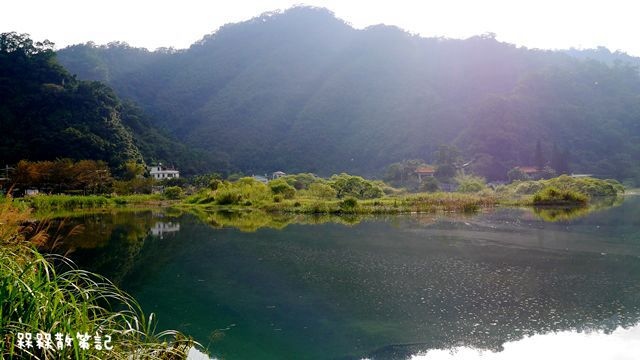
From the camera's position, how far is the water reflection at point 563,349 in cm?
685

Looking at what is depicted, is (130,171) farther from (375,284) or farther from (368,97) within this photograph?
(368,97)

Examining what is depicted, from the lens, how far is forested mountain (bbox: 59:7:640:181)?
64125 millimetres

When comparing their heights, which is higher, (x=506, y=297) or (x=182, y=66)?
(x=182, y=66)

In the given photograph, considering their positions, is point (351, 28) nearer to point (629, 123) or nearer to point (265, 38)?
point (265, 38)

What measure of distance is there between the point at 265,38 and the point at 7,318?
4480 inches

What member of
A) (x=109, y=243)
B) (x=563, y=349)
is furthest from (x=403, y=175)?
(x=563, y=349)

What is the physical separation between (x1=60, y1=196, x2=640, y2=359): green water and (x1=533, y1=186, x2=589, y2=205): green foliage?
11.1 m

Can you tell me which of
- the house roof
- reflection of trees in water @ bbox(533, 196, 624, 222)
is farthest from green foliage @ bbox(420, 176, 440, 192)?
reflection of trees in water @ bbox(533, 196, 624, 222)

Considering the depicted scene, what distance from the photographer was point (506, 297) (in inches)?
381

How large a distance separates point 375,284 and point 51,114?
48.2 metres

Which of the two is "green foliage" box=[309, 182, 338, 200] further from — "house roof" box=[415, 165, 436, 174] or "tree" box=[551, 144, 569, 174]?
"tree" box=[551, 144, 569, 174]

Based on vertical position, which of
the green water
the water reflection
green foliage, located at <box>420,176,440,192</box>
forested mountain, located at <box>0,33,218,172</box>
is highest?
forested mountain, located at <box>0,33,218,172</box>

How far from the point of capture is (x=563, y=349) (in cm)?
711

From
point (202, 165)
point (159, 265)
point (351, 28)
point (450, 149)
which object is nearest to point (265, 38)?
point (351, 28)
